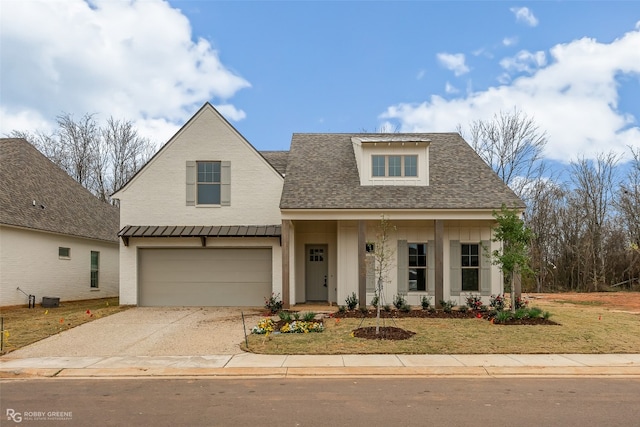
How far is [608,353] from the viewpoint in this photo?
1025 cm

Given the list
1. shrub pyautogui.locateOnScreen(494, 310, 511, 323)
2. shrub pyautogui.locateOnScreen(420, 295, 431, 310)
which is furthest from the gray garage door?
shrub pyautogui.locateOnScreen(494, 310, 511, 323)

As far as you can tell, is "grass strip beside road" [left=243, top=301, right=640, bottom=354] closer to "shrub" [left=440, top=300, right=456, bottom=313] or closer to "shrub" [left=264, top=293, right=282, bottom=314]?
"shrub" [left=440, top=300, right=456, bottom=313]

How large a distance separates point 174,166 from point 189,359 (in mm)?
10065

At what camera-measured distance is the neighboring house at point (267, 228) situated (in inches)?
681

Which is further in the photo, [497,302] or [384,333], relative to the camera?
[497,302]

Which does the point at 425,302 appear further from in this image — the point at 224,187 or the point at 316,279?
the point at 224,187

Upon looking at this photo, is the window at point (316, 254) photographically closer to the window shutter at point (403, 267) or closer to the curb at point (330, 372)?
the window shutter at point (403, 267)

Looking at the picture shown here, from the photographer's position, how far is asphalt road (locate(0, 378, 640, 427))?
607 centimetres

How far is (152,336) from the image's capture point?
12.2 metres

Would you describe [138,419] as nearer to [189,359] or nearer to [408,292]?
[189,359]

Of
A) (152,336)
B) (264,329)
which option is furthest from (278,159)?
(152,336)

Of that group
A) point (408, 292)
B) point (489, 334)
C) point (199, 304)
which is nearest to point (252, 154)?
point (199, 304)

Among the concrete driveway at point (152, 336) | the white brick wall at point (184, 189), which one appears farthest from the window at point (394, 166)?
the concrete driveway at point (152, 336)

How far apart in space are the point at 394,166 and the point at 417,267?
390 cm
